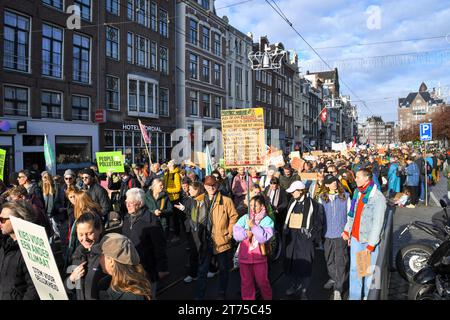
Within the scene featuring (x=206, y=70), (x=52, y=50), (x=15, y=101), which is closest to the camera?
(x=15, y=101)

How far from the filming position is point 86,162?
70.5 feet

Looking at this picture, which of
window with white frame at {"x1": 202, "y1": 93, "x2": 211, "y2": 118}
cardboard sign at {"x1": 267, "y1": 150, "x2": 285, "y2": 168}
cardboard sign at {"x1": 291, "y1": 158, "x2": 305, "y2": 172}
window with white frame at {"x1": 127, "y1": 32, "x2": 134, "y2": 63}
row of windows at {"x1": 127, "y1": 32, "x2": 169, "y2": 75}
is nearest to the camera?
cardboard sign at {"x1": 267, "y1": 150, "x2": 285, "y2": 168}

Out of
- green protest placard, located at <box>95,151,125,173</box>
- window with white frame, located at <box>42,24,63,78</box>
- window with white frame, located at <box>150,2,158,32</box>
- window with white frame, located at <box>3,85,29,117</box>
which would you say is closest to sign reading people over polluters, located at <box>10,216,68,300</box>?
green protest placard, located at <box>95,151,125,173</box>

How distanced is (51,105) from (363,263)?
63.5ft

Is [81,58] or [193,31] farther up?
[193,31]

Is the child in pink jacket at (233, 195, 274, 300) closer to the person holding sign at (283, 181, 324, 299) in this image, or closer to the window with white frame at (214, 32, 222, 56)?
the person holding sign at (283, 181, 324, 299)

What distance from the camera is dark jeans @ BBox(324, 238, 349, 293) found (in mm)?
5215

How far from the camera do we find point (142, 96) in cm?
2625

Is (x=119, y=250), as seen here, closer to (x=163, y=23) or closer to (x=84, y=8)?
(x=84, y=8)

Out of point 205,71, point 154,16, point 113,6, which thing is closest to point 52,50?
point 113,6

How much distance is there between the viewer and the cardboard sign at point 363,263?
4.55m

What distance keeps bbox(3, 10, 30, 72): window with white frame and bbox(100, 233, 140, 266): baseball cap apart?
18.5 meters

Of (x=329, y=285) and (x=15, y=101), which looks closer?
(x=329, y=285)
